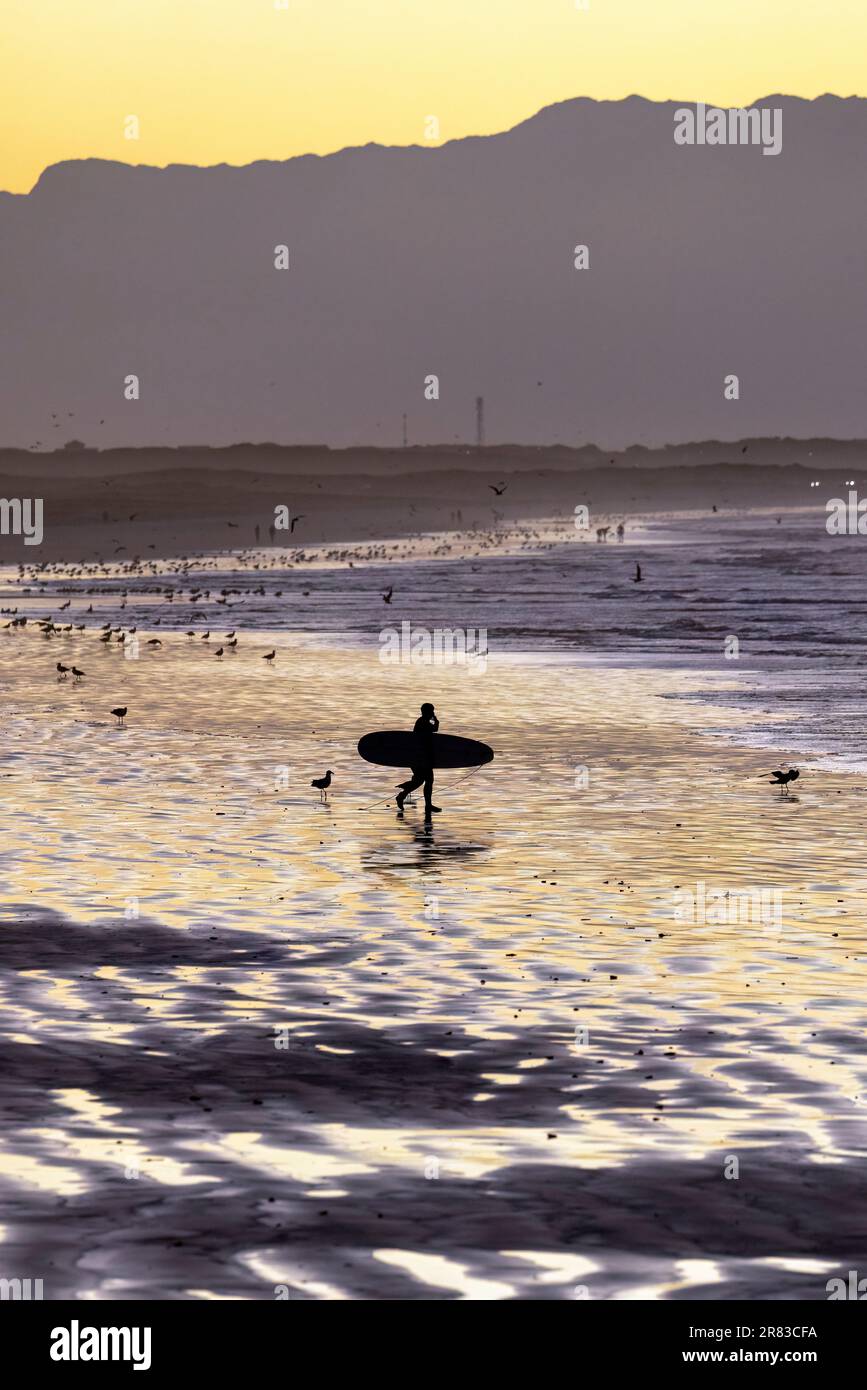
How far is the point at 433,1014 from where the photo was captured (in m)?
17.8

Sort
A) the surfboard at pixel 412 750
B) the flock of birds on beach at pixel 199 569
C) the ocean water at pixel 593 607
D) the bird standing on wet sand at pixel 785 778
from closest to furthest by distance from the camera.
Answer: the bird standing on wet sand at pixel 785 778 < the surfboard at pixel 412 750 < the ocean water at pixel 593 607 < the flock of birds on beach at pixel 199 569

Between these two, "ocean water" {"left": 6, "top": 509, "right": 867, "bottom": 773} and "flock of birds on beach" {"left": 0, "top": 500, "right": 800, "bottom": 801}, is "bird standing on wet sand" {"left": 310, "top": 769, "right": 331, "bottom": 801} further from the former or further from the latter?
"ocean water" {"left": 6, "top": 509, "right": 867, "bottom": 773}

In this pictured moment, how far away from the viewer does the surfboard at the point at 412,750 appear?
32156 millimetres

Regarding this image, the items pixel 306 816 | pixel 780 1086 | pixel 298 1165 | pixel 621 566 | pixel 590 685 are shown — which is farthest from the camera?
pixel 621 566

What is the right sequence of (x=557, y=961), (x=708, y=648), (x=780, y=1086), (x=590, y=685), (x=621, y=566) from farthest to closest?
(x=621, y=566) < (x=708, y=648) < (x=590, y=685) < (x=557, y=961) < (x=780, y=1086)

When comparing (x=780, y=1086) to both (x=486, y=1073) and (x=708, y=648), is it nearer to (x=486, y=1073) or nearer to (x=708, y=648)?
(x=486, y=1073)

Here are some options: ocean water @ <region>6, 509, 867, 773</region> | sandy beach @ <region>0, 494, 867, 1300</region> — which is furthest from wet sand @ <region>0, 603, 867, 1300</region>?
ocean water @ <region>6, 509, 867, 773</region>

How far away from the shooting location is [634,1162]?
45.7ft

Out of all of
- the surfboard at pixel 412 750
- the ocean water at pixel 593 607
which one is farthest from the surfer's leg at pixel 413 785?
the ocean water at pixel 593 607

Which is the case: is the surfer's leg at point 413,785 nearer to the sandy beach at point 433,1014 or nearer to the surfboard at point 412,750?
the sandy beach at point 433,1014

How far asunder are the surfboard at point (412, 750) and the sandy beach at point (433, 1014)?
46 cm

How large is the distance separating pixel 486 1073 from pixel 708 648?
44.4m

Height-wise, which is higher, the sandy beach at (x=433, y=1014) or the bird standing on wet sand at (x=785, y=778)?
the bird standing on wet sand at (x=785, y=778)
